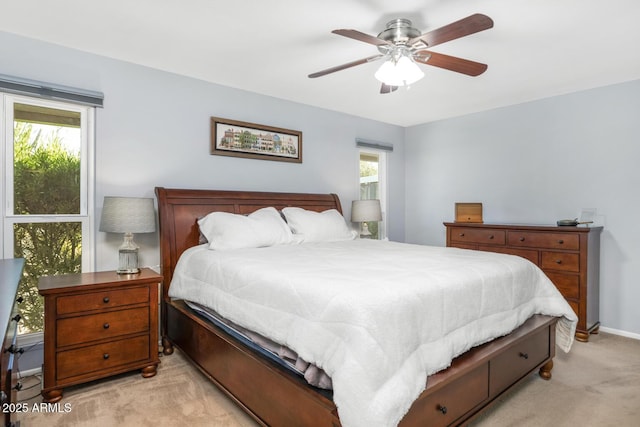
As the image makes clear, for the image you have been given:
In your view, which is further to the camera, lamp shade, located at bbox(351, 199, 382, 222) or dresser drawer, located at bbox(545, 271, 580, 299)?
lamp shade, located at bbox(351, 199, 382, 222)

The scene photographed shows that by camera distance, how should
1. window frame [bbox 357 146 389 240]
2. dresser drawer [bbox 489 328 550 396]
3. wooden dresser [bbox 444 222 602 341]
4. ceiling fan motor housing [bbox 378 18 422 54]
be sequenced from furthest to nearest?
window frame [bbox 357 146 389 240] < wooden dresser [bbox 444 222 602 341] < ceiling fan motor housing [bbox 378 18 422 54] < dresser drawer [bbox 489 328 550 396]

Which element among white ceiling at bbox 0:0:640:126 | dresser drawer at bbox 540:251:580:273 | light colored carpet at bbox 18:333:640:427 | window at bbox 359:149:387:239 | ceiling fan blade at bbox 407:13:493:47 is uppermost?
white ceiling at bbox 0:0:640:126

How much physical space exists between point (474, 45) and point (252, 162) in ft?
7.39

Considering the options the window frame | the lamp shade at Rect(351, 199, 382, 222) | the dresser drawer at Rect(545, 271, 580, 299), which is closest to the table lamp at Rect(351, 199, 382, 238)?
the lamp shade at Rect(351, 199, 382, 222)

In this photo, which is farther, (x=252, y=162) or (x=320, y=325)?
(x=252, y=162)

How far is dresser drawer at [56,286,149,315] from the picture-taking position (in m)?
2.23

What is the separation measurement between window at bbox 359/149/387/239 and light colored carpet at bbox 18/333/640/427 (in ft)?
8.91

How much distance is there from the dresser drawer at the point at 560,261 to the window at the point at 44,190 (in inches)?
158

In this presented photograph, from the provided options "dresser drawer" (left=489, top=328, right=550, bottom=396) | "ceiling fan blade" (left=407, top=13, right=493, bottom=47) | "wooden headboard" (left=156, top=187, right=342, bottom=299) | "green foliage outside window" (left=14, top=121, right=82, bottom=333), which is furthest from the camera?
"wooden headboard" (left=156, top=187, right=342, bottom=299)

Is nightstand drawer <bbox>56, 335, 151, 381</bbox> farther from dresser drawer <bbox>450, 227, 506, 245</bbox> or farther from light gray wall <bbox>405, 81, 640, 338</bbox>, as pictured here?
light gray wall <bbox>405, 81, 640, 338</bbox>

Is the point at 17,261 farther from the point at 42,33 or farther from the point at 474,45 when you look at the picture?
the point at 474,45

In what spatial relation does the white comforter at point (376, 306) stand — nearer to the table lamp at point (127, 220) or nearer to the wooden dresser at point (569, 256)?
the table lamp at point (127, 220)

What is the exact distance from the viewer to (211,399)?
2.22 meters

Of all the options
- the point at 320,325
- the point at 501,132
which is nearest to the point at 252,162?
the point at 320,325
